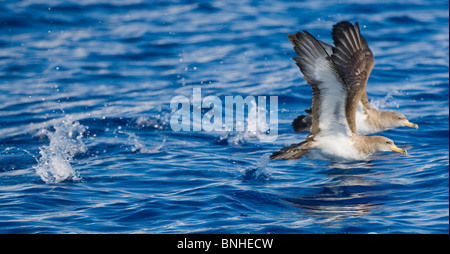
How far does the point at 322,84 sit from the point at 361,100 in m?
3.10

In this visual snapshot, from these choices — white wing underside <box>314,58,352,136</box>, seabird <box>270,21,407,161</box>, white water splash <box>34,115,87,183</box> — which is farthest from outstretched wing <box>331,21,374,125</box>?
white water splash <box>34,115,87,183</box>

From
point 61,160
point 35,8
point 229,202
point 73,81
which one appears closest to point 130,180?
point 61,160

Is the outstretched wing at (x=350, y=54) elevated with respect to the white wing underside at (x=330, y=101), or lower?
elevated

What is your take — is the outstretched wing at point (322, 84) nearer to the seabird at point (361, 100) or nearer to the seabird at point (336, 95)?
the seabird at point (336, 95)

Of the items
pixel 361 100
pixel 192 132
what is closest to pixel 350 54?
pixel 361 100

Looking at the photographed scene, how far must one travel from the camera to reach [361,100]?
1080cm

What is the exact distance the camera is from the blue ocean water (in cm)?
749

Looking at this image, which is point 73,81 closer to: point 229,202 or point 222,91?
point 222,91

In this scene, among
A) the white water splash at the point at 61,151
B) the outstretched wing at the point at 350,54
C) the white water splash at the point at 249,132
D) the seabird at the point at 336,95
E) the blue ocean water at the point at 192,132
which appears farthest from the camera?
the white water splash at the point at 249,132

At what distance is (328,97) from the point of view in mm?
8141

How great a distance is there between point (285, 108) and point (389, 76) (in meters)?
3.34

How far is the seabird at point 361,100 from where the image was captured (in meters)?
9.01

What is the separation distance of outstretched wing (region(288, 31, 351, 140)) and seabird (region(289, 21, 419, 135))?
818 millimetres

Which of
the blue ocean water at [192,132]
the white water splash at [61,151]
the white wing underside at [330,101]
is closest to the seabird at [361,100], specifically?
the blue ocean water at [192,132]
